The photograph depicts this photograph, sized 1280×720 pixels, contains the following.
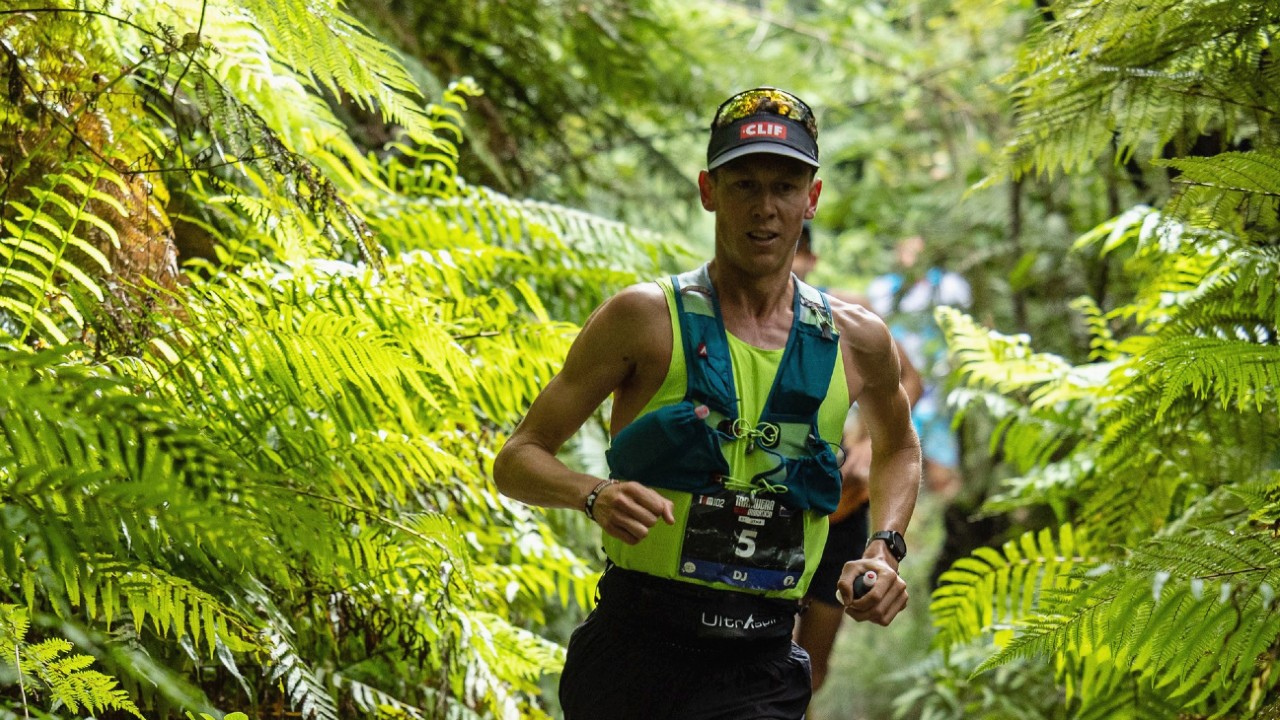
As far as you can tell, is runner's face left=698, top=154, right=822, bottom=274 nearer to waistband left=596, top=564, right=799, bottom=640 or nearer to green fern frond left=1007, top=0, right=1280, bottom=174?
waistband left=596, top=564, right=799, bottom=640

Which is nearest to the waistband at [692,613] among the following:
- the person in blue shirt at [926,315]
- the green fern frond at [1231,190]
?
the green fern frond at [1231,190]

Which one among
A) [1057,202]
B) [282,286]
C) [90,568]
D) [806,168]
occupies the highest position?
[1057,202]

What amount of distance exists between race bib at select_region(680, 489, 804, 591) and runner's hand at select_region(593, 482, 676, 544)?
299 mm

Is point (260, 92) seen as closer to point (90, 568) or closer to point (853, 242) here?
point (90, 568)

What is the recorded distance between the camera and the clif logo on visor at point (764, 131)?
112 inches

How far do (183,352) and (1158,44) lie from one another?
2.80 meters

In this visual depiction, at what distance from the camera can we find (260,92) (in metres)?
3.73

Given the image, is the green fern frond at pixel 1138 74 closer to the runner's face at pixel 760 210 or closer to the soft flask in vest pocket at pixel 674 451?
the runner's face at pixel 760 210

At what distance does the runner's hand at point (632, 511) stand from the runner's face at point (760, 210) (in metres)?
0.74

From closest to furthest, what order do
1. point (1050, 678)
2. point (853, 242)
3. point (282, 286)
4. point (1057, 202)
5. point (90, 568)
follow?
1. point (90, 568)
2. point (282, 286)
3. point (1050, 678)
4. point (1057, 202)
5. point (853, 242)

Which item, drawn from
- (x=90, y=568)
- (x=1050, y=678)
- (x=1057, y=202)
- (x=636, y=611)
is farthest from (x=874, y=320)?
(x=1057, y=202)

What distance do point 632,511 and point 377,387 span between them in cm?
139

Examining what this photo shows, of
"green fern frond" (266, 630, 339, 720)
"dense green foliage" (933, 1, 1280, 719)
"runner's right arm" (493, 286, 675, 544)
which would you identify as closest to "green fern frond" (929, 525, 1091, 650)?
"dense green foliage" (933, 1, 1280, 719)

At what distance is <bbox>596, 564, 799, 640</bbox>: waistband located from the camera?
269 cm
